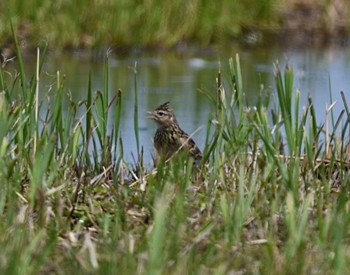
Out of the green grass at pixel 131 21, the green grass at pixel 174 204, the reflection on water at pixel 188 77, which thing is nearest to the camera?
the green grass at pixel 174 204

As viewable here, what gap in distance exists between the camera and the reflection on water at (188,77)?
851cm

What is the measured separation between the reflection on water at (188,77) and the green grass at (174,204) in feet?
6.66

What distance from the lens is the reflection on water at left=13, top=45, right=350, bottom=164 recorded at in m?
8.51

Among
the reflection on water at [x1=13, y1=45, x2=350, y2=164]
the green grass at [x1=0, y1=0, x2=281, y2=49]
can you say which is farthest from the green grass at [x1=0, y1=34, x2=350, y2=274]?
the green grass at [x1=0, y1=0, x2=281, y2=49]

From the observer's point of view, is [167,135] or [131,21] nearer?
[167,135]

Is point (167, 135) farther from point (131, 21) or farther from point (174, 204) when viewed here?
point (131, 21)

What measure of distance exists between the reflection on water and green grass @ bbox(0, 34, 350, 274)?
79.9 inches

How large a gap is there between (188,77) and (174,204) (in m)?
6.17

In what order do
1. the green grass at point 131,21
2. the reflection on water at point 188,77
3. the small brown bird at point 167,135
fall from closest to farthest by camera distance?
the small brown bird at point 167,135 < the reflection on water at point 188,77 < the green grass at point 131,21

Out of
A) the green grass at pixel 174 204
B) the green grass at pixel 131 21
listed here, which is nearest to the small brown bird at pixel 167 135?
the green grass at pixel 174 204

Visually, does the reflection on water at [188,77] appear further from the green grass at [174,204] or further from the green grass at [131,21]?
the green grass at [174,204]

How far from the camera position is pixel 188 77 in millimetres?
10352

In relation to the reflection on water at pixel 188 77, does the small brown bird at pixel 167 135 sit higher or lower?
lower

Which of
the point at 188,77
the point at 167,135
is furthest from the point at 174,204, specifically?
the point at 188,77
